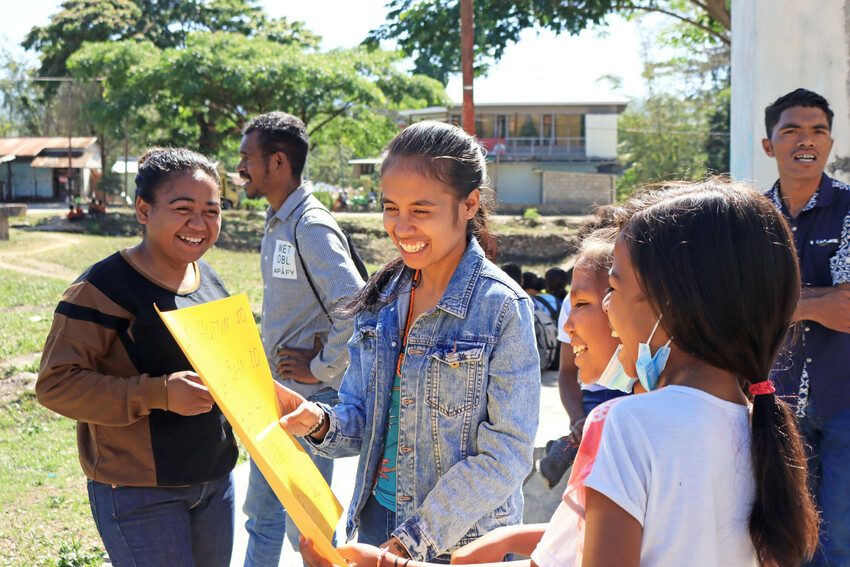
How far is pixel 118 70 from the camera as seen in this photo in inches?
1005

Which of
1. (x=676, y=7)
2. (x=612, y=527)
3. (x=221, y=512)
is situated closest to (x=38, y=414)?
(x=221, y=512)

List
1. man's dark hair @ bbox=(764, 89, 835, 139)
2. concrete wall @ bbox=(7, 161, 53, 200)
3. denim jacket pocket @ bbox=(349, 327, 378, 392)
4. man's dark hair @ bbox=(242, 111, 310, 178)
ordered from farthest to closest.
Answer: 1. concrete wall @ bbox=(7, 161, 53, 200)
2. man's dark hair @ bbox=(242, 111, 310, 178)
3. man's dark hair @ bbox=(764, 89, 835, 139)
4. denim jacket pocket @ bbox=(349, 327, 378, 392)

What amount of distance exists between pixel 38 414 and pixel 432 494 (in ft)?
21.9

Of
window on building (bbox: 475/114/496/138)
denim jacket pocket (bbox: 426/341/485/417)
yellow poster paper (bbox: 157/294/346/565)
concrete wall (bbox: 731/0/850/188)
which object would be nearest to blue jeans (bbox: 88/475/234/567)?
yellow poster paper (bbox: 157/294/346/565)

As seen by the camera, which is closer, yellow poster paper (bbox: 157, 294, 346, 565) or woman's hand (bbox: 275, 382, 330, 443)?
yellow poster paper (bbox: 157, 294, 346, 565)

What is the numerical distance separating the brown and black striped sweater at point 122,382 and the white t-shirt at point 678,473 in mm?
1637

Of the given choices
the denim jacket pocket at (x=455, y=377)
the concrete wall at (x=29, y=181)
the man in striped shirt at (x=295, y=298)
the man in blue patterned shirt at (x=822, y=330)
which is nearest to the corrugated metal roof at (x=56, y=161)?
the concrete wall at (x=29, y=181)

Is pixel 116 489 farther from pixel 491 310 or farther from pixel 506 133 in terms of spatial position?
pixel 506 133

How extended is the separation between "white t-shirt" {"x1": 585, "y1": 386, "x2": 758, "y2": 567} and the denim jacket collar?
90cm

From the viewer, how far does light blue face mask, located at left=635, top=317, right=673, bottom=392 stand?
65.0 inches

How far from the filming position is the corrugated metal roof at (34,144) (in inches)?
1875

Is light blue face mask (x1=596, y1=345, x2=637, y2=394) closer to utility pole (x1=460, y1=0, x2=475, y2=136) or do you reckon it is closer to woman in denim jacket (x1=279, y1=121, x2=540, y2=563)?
woman in denim jacket (x1=279, y1=121, x2=540, y2=563)

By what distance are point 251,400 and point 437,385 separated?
0.50 metres

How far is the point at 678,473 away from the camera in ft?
4.97
